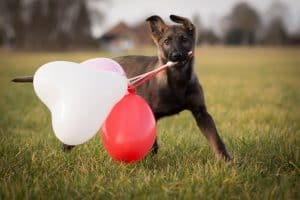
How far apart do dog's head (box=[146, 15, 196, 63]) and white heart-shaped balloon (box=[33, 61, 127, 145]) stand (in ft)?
3.05

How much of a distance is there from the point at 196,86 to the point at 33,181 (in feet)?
6.58

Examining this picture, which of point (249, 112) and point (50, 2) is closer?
point (249, 112)

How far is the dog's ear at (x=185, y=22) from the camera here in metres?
4.92

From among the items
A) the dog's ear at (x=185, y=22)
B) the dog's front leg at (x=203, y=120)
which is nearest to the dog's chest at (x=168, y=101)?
the dog's front leg at (x=203, y=120)

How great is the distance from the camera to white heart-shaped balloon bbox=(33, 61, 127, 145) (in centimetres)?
362

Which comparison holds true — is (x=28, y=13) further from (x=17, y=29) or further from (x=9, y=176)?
(x=9, y=176)

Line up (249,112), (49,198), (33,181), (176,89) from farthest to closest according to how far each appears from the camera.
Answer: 1. (249,112)
2. (176,89)
3. (33,181)
4. (49,198)

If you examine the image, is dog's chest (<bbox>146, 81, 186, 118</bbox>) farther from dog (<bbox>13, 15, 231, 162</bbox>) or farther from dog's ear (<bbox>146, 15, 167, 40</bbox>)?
dog's ear (<bbox>146, 15, 167, 40</bbox>)

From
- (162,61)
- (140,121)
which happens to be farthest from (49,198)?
(162,61)

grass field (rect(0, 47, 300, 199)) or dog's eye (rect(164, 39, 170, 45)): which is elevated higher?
dog's eye (rect(164, 39, 170, 45))

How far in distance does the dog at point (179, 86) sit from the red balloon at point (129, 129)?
74 cm

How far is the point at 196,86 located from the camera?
4836 millimetres

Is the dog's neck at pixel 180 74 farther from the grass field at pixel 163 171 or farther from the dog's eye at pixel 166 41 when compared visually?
the grass field at pixel 163 171

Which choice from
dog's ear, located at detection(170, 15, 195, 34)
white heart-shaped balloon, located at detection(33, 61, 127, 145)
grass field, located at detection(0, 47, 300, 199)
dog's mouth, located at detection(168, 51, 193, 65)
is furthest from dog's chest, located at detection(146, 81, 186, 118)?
white heart-shaped balloon, located at detection(33, 61, 127, 145)
